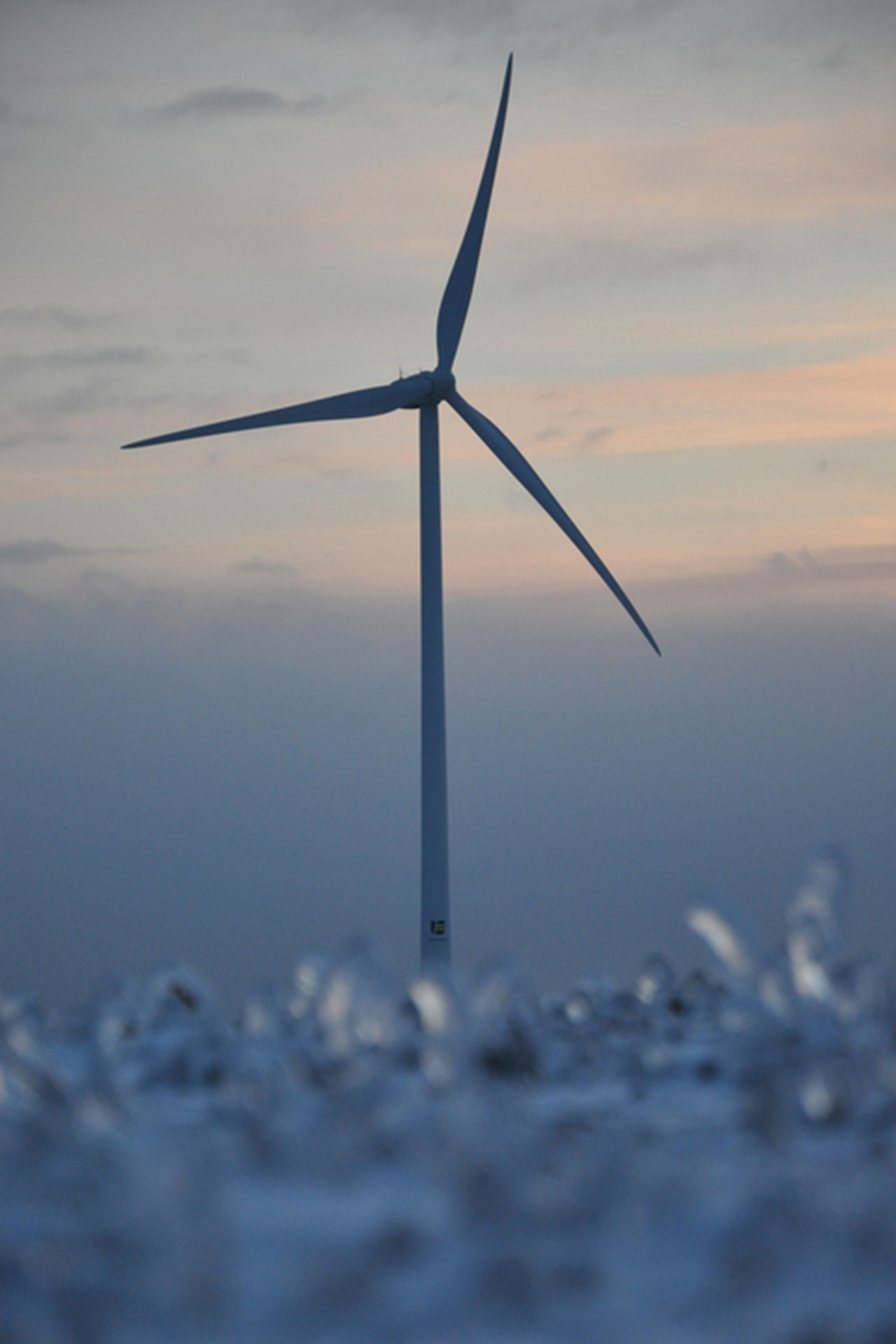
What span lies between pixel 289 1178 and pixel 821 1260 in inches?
94.7

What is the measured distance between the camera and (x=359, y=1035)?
892 cm

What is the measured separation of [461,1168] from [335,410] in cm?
3345

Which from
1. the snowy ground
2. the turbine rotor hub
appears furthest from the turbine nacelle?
the snowy ground

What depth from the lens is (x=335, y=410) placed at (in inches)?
1533

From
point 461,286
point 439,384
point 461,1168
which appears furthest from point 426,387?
point 461,1168

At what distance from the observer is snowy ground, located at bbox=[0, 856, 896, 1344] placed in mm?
5980

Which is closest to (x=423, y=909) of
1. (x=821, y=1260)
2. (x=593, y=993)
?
(x=593, y=993)

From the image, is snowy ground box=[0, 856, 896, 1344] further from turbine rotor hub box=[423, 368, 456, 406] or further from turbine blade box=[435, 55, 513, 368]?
turbine blade box=[435, 55, 513, 368]

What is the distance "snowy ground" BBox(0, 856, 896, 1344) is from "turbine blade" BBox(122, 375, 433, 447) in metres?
28.9

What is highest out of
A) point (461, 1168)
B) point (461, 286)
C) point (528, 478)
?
point (461, 286)

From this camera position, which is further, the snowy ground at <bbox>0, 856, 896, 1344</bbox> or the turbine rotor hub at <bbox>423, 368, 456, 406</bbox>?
the turbine rotor hub at <bbox>423, 368, 456, 406</bbox>

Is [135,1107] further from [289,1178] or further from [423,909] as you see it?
[423,909]

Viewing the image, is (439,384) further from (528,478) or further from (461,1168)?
(461,1168)

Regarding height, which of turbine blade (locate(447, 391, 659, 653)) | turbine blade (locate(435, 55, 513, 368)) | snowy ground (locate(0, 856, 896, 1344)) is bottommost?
snowy ground (locate(0, 856, 896, 1344))
